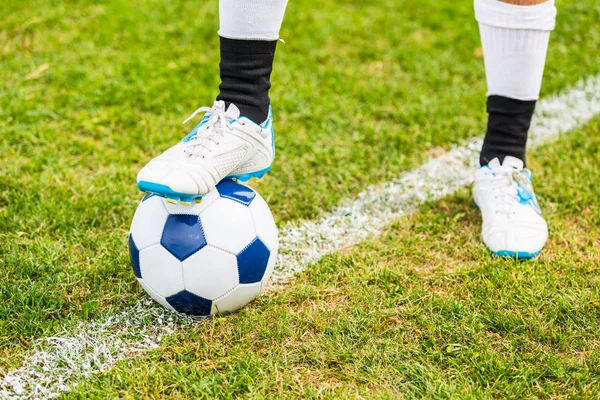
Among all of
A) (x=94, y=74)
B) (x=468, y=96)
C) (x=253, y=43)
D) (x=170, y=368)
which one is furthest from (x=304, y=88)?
(x=170, y=368)

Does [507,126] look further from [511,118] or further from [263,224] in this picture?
[263,224]

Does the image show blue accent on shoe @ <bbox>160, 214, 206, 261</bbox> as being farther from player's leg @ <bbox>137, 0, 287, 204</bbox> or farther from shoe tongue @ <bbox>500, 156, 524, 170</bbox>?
shoe tongue @ <bbox>500, 156, 524, 170</bbox>

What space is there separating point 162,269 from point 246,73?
0.79 metres

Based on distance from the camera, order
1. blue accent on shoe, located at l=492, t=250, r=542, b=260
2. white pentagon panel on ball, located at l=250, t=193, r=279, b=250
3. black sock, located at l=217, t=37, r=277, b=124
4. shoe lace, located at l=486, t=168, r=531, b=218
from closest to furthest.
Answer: white pentagon panel on ball, located at l=250, t=193, r=279, b=250 < black sock, located at l=217, t=37, r=277, b=124 < blue accent on shoe, located at l=492, t=250, r=542, b=260 < shoe lace, located at l=486, t=168, r=531, b=218

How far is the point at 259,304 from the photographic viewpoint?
8.14 ft

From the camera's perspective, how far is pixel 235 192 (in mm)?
2402

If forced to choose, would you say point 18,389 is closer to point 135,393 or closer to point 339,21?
point 135,393

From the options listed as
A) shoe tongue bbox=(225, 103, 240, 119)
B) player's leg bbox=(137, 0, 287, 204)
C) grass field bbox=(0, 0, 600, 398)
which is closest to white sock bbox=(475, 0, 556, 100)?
grass field bbox=(0, 0, 600, 398)

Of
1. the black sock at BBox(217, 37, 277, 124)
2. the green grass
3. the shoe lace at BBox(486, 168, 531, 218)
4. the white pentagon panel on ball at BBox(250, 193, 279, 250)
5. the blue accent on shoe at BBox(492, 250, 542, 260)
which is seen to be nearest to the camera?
the green grass

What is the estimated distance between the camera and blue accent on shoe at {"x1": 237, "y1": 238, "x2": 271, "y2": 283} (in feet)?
7.56

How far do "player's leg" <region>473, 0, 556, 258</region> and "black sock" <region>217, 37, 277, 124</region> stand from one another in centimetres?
98

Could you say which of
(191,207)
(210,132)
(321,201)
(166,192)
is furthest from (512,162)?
(166,192)

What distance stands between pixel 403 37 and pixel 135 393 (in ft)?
11.1

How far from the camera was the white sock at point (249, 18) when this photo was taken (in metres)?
2.46
